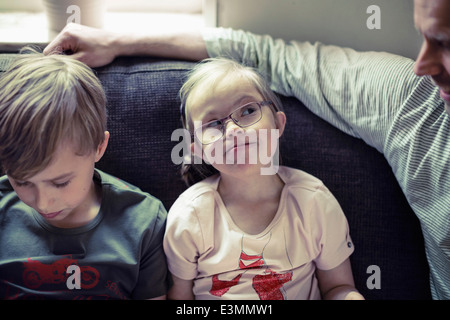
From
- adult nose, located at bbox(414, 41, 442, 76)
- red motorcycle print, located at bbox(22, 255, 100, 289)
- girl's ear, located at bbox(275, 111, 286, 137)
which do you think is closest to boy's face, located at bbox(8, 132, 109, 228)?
red motorcycle print, located at bbox(22, 255, 100, 289)

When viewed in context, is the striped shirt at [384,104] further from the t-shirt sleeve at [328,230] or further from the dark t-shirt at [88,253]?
the dark t-shirt at [88,253]

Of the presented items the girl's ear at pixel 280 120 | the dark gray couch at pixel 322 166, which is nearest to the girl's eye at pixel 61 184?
the dark gray couch at pixel 322 166

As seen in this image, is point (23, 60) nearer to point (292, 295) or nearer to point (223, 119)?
point (223, 119)

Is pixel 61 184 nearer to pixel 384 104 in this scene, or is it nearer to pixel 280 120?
pixel 280 120

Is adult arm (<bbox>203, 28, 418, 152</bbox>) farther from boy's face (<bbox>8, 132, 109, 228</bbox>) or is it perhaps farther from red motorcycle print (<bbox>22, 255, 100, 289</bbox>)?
red motorcycle print (<bbox>22, 255, 100, 289</bbox>)

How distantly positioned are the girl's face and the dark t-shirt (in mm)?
228

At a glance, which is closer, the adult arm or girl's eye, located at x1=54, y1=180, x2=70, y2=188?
girl's eye, located at x1=54, y1=180, x2=70, y2=188

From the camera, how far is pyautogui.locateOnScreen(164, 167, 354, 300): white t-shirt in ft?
3.69

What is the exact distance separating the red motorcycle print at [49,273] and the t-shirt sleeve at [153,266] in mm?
117

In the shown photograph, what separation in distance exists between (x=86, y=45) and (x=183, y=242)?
589 millimetres

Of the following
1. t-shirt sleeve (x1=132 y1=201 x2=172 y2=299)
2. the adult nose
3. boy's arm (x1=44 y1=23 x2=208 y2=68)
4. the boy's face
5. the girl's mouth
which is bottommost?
t-shirt sleeve (x1=132 y1=201 x2=172 y2=299)

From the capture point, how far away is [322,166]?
1.27 meters

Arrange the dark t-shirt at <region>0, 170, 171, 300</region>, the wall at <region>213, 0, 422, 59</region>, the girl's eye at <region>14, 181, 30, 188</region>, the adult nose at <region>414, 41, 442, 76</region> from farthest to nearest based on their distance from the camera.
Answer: the wall at <region>213, 0, 422, 59</region>, the dark t-shirt at <region>0, 170, 171, 300</region>, the girl's eye at <region>14, 181, 30, 188</region>, the adult nose at <region>414, 41, 442, 76</region>

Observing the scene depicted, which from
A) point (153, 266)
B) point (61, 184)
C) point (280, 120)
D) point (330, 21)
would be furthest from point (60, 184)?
point (330, 21)
